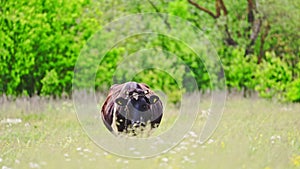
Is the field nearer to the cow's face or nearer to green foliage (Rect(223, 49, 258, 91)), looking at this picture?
the cow's face

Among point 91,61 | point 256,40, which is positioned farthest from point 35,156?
point 256,40

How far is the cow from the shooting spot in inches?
274

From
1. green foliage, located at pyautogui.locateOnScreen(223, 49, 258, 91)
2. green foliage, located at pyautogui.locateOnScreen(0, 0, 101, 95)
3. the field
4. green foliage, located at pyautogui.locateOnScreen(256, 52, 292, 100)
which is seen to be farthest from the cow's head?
green foliage, located at pyautogui.locateOnScreen(223, 49, 258, 91)

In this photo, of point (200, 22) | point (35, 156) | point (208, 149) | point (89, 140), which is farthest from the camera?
point (200, 22)

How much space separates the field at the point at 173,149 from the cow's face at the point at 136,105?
52cm

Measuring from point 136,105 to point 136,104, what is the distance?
0.01 meters

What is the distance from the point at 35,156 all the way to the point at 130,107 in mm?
1211

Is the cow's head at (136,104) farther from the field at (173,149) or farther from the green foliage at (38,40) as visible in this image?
the green foliage at (38,40)

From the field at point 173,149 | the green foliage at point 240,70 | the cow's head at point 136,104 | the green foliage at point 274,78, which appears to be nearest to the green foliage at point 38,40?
the field at point 173,149

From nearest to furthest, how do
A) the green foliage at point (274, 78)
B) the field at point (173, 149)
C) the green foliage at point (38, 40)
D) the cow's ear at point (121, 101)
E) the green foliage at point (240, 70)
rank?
1. the field at point (173, 149)
2. the cow's ear at point (121, 101)
3. the green foliage at point (38, 40)
4. the green foliage at point (274, 78)
5. the green foliage at point (240, 70)

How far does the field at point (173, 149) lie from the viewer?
6008 millimetres

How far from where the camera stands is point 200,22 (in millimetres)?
14398

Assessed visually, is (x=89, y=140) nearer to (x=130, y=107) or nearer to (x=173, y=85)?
(x=130, y=107)

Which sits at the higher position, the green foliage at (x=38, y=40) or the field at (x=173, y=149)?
the green foliage at (x=38, y=40)
